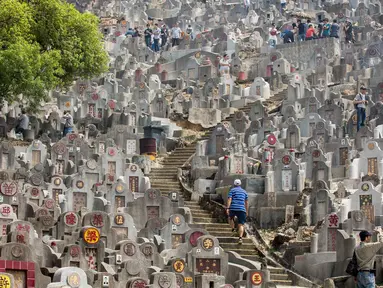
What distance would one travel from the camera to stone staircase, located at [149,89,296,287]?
26312 mm

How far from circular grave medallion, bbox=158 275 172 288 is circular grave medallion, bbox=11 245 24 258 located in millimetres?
3144

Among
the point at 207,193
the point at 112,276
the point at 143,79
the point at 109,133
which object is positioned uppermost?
the point at 143,79

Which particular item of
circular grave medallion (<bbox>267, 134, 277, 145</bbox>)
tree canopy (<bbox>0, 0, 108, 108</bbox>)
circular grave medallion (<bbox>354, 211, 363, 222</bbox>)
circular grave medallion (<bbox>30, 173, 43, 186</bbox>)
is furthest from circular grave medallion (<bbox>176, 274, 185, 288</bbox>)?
tree canopy (<bbox>0, 0, 108, 108</bbox>)

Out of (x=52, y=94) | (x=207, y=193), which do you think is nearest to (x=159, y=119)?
(x=52, y=94)

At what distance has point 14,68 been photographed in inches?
1528

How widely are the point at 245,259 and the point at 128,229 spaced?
3.79 m

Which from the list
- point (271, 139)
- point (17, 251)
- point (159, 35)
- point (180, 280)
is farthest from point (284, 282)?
point (159, 35)

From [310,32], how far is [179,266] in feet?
119

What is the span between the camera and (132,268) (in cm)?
2286

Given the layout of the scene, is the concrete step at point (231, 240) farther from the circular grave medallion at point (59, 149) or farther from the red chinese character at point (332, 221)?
the circular grave medallion at point (59, 149)

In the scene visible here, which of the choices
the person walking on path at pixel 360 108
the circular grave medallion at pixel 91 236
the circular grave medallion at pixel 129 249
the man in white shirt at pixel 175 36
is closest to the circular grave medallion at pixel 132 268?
the circular grave medallion at pixel 129 249

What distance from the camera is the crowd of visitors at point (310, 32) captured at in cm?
5741

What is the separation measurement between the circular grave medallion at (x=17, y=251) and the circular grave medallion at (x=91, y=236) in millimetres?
2303

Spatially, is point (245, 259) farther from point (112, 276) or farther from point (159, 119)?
point (159, 119)
